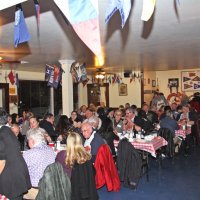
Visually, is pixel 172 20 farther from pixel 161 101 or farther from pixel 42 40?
pixel 161 101

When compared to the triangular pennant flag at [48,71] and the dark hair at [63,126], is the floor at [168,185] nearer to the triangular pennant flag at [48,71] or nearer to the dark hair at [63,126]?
the dark hair at [63,126]

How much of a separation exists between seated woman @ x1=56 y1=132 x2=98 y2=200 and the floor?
1166 millimetres

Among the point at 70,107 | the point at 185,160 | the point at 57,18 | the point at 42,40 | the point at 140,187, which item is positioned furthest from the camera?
the point at 70,107

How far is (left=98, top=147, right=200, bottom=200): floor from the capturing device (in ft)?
14.8

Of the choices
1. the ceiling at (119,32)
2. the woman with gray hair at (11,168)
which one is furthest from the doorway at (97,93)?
the woman with gray hair at (11,168)

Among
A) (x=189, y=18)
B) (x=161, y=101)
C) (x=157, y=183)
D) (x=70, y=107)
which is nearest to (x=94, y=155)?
(x=157, y=183)

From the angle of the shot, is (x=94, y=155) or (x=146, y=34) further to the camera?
(x=146, y=34)

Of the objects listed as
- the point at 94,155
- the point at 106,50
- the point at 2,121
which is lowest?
the point at 94,155

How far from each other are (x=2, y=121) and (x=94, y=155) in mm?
1660

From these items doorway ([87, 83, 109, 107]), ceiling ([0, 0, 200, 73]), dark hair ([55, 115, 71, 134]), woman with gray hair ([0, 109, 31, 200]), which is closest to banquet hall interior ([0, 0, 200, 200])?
ceiling ([0, 0, 200, 73])

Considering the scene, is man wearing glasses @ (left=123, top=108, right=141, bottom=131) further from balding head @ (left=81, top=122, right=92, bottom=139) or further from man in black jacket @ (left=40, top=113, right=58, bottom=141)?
balding head @ (left=81, top=122, right=92, bottom=139)

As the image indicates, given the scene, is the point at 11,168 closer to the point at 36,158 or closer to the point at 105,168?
the point at 36,158

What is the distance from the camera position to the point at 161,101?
11.4m

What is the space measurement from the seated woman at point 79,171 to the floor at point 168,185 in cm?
117
